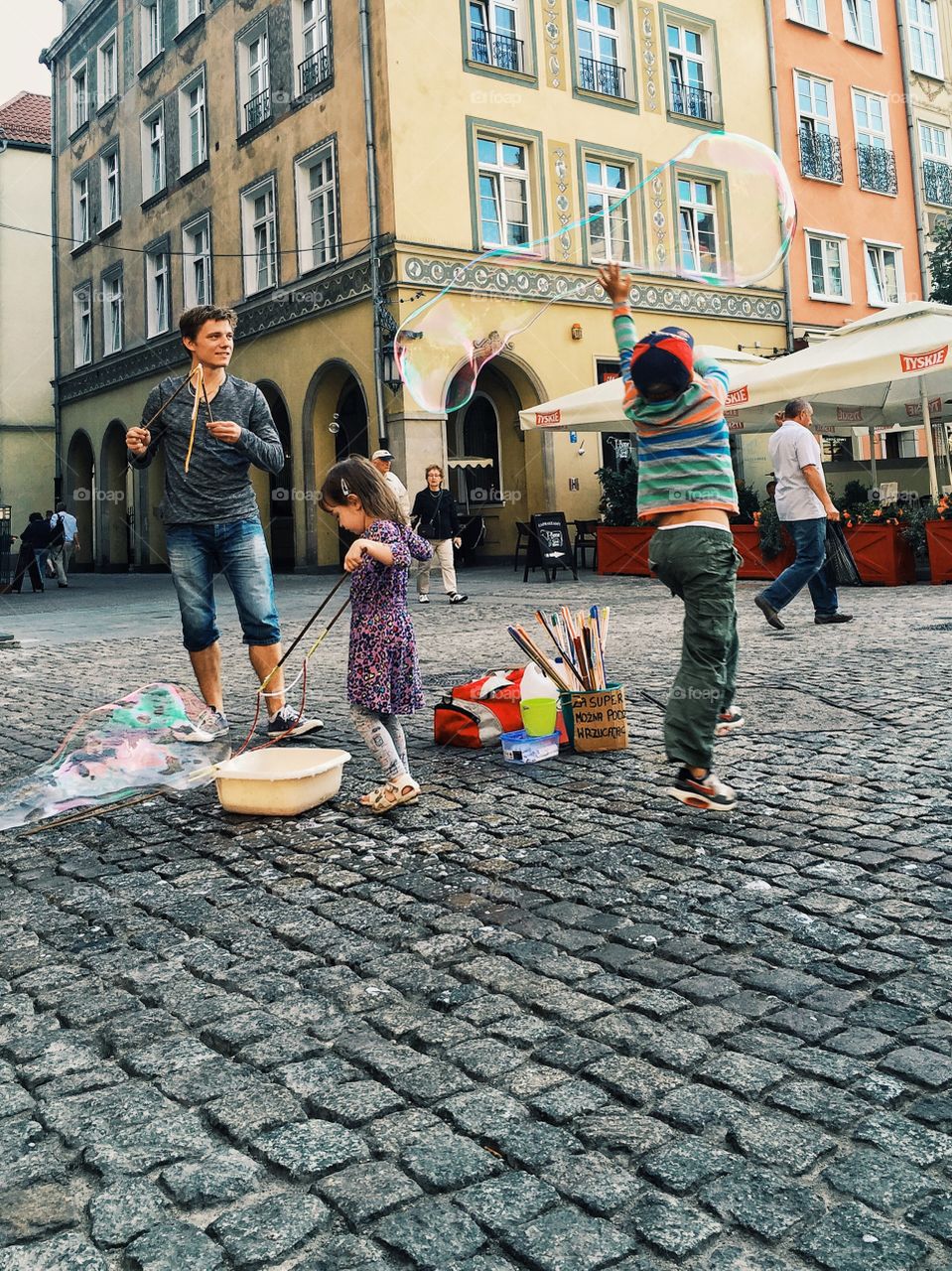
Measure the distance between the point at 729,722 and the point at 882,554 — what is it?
28.5ft

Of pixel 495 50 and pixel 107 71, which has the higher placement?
pixel 107 71

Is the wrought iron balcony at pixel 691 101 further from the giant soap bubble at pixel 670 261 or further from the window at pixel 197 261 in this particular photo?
the giant soap bubble at pixel 670 261

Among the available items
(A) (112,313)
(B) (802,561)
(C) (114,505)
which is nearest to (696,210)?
(A) (112,313)

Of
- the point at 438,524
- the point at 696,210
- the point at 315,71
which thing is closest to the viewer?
the point at 438,524

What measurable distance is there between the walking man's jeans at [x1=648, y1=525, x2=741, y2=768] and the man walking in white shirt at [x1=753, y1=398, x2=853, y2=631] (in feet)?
17.0

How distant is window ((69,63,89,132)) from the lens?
99.9 ft

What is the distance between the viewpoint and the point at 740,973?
2.73 metres

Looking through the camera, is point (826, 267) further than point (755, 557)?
Yes

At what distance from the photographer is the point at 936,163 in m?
27.8

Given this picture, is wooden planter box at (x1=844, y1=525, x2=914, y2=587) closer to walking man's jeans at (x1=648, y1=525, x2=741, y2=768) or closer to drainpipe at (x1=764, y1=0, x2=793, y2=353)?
walking man's jeans at (x1=648, y1=525, x2=741, y2=768)

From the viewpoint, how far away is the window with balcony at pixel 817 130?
24.7 m

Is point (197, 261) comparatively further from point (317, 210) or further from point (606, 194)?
point (606, 194)

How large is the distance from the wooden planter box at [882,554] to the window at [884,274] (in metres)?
14.8

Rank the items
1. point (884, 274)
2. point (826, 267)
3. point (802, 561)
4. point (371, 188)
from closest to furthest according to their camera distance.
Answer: point (802, 561)
point (371, 188)
point (826, 267)
point (884, 274)
